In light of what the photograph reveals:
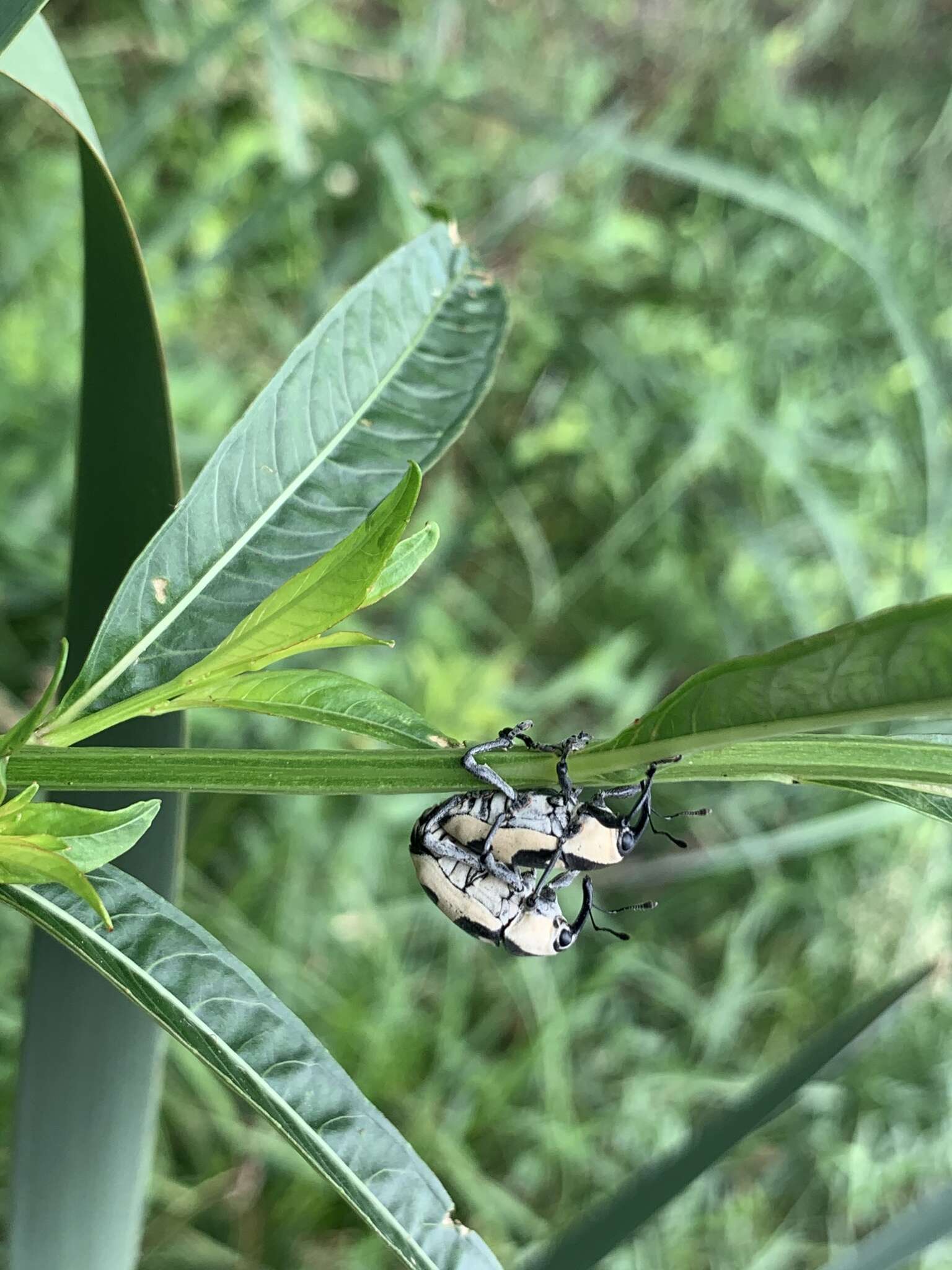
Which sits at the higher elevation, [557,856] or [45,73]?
[45,73]

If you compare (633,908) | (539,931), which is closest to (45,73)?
(539,931)

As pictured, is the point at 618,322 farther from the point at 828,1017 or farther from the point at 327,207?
the point at 828,1017

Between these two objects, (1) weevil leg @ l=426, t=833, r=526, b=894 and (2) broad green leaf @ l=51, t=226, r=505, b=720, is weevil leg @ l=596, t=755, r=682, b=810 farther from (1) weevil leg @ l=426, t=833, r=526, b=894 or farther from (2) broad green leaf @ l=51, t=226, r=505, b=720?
(2) broad green leaf @ l=51, t=226, r=505, b=720

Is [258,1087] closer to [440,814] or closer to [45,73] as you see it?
[440,814]

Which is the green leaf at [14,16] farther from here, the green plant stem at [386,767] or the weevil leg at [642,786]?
the weevil leg at [642,786]

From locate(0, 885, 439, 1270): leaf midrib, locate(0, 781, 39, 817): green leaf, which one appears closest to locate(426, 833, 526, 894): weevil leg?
locate(0, 885, 439, 1270): leaf midrib

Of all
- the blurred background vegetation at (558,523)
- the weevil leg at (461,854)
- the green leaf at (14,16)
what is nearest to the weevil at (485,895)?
the weevil leg at (461,854)

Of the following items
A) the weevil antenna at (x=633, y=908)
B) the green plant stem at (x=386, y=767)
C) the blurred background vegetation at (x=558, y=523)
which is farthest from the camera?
the blurred background vegetation at (x=558, y=523)
